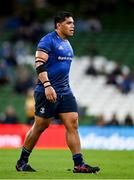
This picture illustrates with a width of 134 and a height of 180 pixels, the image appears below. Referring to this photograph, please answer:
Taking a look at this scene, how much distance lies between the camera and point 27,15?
3356 cm

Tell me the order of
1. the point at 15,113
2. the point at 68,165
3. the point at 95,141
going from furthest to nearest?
the point at 15,113 < the point at 95,141 < the point at 68,165

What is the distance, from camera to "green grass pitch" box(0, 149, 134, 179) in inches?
481

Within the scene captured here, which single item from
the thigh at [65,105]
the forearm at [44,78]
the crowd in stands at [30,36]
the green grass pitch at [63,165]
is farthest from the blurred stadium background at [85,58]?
the forearm at [44,78]

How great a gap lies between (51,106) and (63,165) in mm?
1950

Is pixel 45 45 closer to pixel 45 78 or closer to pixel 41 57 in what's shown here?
pixel 41 57

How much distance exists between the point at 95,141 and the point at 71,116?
10030mm

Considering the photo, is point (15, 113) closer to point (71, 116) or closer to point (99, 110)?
point (99, 110)

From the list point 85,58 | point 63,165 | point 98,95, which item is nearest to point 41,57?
point 63,165

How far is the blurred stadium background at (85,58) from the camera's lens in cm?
2790

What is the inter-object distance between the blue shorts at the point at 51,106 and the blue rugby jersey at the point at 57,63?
4.2 inches

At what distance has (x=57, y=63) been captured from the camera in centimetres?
1300

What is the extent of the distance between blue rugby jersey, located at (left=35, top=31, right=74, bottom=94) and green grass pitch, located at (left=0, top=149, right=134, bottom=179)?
1.37 m

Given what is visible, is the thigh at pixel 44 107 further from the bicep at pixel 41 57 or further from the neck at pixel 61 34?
the neck at pixel 61 34

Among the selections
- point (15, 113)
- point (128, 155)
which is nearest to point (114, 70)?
point (15, 113)
